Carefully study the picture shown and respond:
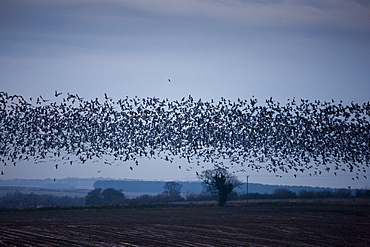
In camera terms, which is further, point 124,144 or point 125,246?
point 124,144

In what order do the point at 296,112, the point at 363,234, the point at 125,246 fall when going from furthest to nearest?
the point at 296,112, the point at 363,234, the point at 125,246

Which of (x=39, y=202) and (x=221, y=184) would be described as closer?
(x=221, y=184)

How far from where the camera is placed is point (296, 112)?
35.4 metres

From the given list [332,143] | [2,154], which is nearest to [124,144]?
[2,154]

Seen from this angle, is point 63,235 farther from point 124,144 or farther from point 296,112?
point 296,112

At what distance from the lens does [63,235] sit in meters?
26.7

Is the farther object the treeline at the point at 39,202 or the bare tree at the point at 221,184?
the treeline at the point at 39,202

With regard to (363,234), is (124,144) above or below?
above

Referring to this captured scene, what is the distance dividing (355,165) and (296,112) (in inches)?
269

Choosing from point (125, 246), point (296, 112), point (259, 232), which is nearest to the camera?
point (125, 246)

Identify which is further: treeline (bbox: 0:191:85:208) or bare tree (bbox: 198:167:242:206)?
treeline (bbox: 0:191:85:208)

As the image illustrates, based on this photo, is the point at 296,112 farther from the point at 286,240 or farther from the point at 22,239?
the point at 22,239

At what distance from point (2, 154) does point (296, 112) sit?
23.6m

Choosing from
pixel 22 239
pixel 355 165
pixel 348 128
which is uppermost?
pixel 348 128
